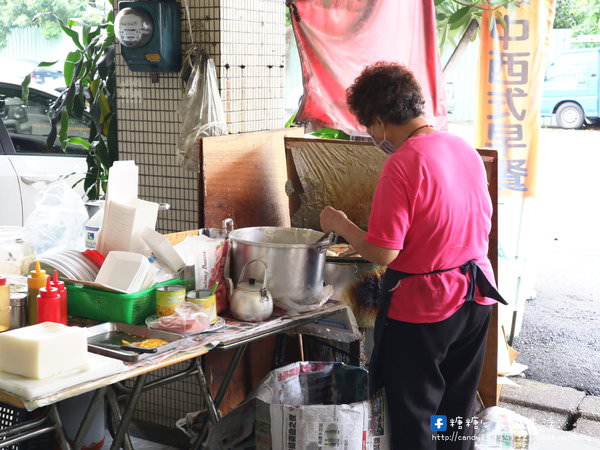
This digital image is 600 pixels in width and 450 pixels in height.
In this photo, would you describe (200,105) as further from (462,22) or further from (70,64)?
(462,22)

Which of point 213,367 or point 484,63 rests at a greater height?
point 484,63

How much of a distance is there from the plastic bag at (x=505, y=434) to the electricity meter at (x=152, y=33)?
81.9 inches

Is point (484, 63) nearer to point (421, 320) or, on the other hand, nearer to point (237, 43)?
point (237, 43)

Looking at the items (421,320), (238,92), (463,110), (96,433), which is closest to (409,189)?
(421,320)

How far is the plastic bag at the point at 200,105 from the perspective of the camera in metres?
3.42

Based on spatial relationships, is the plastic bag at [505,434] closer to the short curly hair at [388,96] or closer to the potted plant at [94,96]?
the short curly hair at [388,96]

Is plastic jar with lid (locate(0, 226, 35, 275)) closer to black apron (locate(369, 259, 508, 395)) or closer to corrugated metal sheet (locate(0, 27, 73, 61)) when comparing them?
black apron (locate(369, 259, 508, 395))

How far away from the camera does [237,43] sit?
3551 mm

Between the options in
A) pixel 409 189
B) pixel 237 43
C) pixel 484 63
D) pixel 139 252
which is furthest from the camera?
pixel 484 63

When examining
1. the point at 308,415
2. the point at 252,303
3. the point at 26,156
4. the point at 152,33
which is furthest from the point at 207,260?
the point at 26,156

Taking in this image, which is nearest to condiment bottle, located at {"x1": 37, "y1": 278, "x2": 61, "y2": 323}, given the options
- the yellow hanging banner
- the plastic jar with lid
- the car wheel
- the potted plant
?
the plastic jar with lid

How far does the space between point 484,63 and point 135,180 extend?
2.36 metres

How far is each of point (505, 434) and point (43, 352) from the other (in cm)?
198

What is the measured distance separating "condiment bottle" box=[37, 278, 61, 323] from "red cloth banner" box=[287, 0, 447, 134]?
6.17ft
